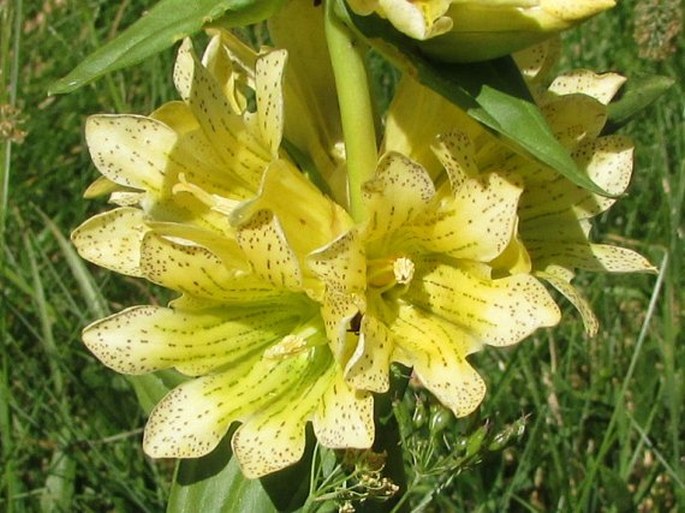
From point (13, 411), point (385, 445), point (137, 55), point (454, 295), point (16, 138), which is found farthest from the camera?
point (13, 411)

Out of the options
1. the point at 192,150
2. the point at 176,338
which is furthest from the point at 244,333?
the point at 192,150

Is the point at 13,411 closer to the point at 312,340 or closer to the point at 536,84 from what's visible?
the point at 312,340

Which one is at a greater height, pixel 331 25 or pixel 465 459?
pixel 331 25

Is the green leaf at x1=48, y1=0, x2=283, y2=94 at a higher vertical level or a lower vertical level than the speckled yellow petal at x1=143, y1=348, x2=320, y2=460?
higher

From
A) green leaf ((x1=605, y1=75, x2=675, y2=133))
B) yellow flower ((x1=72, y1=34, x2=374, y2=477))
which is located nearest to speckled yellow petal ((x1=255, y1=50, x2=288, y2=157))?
yellow flower ((x1=72, y1=34, x2=374, y2=477))

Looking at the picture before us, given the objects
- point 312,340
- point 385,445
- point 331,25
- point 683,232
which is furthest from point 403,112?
point 683,232

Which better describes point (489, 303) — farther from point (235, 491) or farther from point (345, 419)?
point (235, 491)

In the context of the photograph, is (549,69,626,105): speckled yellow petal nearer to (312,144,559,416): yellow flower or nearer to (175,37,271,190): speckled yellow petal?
(312,144,559,416): yellow flower
